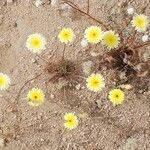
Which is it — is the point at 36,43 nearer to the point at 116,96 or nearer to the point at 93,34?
the point at 93,34

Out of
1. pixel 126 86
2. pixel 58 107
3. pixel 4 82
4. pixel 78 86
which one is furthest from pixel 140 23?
pixel 4 82

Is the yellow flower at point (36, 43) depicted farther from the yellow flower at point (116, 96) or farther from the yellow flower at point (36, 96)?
the yellow flower at point (116, 96)

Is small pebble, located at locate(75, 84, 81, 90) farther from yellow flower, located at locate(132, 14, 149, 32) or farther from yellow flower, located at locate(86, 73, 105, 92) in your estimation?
yellow flower, located at locate(132, 14, 149, 32)

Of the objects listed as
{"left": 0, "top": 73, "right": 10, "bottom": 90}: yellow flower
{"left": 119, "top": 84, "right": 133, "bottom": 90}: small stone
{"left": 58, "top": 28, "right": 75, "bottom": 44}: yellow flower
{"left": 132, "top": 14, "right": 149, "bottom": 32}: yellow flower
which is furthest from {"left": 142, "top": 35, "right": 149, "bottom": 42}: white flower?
{"left": 0, "top": 73, "right": 10, "bottom": 90}: yellow flower

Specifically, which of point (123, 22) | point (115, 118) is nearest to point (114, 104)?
point (115, 118)

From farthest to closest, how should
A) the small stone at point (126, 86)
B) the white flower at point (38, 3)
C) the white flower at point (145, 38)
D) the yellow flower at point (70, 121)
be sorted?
the white flower at point (38, 3), the white flower at point (145, 38), the small stone at point (126, 86), the yellow flower at point (70, 121)

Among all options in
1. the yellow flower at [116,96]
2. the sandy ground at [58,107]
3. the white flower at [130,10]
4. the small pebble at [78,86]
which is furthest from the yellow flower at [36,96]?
the white flower at [130,10]
